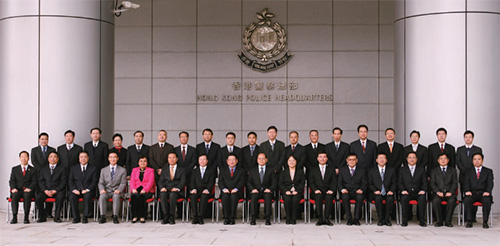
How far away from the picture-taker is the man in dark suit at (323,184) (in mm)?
9781

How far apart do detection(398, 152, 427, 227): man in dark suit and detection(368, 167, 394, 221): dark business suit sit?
13 centimetres

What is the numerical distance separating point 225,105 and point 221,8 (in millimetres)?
2103

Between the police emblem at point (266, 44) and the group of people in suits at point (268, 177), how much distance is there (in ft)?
14.1

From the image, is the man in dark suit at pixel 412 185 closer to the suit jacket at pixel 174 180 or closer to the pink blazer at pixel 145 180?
the suit jacket at pixel 174 180

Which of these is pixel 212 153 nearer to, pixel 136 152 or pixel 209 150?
pixel 209 150

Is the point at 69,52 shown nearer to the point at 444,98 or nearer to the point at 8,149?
the point at 8,149

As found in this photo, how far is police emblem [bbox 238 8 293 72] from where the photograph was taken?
14.5 meters

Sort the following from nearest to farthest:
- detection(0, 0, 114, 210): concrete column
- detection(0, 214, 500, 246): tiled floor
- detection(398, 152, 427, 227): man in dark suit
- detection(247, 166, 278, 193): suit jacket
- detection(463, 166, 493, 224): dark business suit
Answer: detection(0, 214, 500, 246): tiled floor → detection(463, 166, 493, 224): dark business suit → detection(398, 152, 427, 227): man in dark suit → detection(247, 166, 278, 193): suit jacket → detection(0, 0, 114, 210): concrete column

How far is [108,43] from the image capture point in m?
11.3

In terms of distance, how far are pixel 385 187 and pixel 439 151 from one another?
1.05m

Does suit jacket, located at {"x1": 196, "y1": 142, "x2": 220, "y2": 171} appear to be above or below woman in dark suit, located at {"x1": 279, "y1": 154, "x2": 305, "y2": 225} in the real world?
above

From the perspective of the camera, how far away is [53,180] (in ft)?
33.1

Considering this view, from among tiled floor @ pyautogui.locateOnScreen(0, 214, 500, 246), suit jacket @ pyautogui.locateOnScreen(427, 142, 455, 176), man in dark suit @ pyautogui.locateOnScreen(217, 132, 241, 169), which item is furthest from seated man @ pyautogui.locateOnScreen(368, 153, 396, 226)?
man in dark suit @ pyautogui.locateOnScreen(217, 132, 241, 169)

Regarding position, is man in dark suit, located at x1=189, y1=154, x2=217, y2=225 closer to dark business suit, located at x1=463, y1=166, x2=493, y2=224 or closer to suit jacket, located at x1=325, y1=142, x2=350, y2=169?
suit jacket, located at x1=325, y1=142, x2=350, y2=169
